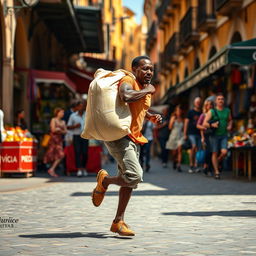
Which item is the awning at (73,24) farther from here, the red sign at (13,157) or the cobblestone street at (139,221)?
the cobblestone street at (139,221)

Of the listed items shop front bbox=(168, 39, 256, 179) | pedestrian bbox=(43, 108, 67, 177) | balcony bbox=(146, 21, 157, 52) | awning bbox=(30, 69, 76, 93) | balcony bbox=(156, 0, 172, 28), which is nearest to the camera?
→ shop front bbox=(168, 39, 256, 179)

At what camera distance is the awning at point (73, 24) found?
20.8 meters

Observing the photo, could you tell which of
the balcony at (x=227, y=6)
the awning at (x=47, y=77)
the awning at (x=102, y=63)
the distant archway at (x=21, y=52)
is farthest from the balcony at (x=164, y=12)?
the awning at (x=47, y=77)

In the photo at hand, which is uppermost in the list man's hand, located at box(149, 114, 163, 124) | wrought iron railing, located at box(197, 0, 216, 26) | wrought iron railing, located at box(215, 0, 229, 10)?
wrought iron railing, located at box(197, 0, 216, 26)

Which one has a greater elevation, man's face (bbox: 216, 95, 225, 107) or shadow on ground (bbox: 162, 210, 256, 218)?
man's face (bbox: 216, 95, 225, 107)

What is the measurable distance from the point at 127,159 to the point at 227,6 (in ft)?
50.6

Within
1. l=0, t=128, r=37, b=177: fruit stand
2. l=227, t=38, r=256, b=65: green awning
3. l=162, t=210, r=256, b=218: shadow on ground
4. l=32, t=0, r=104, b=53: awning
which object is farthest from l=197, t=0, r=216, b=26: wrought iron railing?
l=162, t=210, r=256, b=218: shadow on ground

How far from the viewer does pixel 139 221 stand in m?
7.75

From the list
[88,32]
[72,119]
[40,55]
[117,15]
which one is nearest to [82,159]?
[72,119]

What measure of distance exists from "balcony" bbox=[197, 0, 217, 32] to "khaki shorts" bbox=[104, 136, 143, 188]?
62.1 ft

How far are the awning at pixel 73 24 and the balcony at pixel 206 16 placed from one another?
369cm

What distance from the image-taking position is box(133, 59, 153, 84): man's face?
6.79 metres

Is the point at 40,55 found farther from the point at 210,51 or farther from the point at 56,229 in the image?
the point at 56,229

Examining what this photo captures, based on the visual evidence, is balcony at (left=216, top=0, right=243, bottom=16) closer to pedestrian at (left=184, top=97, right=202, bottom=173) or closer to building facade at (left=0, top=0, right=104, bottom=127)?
building facade at (left=0, top=0, right=104, bottom=127)
